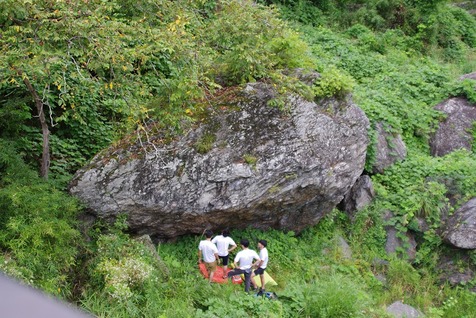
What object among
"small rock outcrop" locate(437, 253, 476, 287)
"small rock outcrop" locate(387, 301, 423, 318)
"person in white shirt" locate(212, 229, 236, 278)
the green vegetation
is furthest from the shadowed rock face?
"small rock outcrop" locate(437, 253, 476, 287)

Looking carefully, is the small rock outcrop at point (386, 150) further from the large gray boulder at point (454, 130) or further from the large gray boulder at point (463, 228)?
the large gray boulder at point (463, 228)

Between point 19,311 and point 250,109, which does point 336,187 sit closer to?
point 250,109

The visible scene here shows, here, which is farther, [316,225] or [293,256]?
[316,225]

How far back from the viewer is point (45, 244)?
7250 mm

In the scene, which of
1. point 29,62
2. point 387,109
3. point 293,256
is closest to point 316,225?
point 293,256

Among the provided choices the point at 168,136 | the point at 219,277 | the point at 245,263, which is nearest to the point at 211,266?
the point at 219,277

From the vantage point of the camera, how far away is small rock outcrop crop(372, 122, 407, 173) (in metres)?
12.1

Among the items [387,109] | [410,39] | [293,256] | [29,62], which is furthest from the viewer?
[410,39]

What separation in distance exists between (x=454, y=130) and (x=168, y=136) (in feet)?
27.8

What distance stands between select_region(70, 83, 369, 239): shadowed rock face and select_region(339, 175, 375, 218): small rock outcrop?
142cm

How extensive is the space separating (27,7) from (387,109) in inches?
377

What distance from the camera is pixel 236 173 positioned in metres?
8.94

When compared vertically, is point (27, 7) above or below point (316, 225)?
above

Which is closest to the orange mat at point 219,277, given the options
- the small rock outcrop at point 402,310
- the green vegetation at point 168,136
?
the green vegetation at point 168,136
